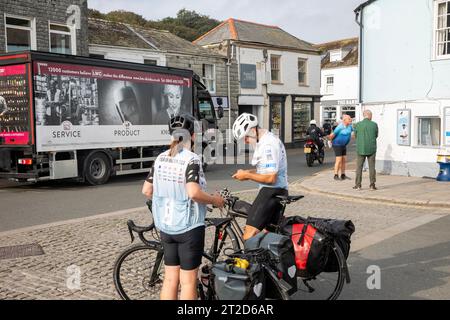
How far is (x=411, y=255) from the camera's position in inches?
260

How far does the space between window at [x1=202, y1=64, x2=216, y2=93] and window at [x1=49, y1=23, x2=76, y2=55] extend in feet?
27.6

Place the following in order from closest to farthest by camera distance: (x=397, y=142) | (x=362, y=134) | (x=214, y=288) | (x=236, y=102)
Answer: (x=214, y=288)
(x=362, y=134)
(x=397, y=142)
(x=236, y=102)

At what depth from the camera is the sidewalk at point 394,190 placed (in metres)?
10.6

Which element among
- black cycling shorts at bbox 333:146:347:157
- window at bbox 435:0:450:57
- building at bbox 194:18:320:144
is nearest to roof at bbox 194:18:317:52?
building at bbox 194:18:320:144

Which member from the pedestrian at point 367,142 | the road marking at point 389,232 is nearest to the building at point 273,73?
the pedestrian at point 367,142

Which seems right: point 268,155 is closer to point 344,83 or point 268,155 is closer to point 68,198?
point 68,198

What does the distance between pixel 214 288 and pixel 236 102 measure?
24.2 metres

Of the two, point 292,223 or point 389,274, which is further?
point 389,274

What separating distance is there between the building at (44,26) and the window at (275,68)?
41.5 feet

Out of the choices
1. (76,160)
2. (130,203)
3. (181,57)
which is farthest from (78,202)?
(181,57)

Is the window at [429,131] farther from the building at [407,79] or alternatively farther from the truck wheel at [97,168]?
the truck wheel at [97,168]

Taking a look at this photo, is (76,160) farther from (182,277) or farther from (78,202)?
(182,277)

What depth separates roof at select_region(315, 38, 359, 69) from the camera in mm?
44444

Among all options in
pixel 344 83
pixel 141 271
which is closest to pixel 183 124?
pixel 141 271
